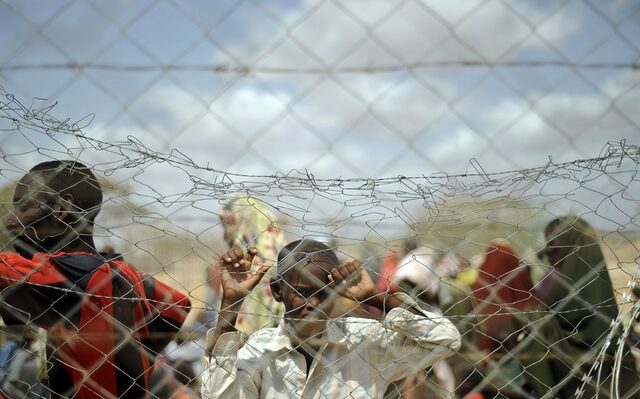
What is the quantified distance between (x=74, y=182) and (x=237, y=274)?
18.3 inches

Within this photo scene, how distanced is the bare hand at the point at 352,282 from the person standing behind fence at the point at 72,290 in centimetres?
41

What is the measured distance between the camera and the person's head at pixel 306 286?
2107 mm

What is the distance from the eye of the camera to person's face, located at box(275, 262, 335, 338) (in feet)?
6.91

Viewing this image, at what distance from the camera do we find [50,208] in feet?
6.56

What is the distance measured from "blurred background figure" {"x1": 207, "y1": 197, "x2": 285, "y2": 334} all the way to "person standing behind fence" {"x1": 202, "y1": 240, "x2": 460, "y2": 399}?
0.25 feet

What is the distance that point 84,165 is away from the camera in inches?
78.9

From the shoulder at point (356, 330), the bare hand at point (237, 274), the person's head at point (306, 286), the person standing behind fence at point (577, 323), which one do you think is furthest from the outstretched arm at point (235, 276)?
the person standing behind fence at point (577, 323)

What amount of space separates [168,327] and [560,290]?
1.29 meters

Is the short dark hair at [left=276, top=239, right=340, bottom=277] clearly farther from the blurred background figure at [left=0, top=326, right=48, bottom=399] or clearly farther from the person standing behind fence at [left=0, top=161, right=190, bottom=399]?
the blurred background figure at [left=0, top=326, right=48, bottom=399]

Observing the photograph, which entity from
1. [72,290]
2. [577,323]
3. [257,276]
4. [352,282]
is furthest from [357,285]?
[577,323]

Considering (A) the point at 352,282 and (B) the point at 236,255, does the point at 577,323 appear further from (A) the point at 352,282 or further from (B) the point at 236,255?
(B) the point at 236,255

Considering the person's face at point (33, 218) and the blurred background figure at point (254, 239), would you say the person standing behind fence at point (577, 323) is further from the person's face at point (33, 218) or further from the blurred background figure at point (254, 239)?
the person's face at point (33, 218)

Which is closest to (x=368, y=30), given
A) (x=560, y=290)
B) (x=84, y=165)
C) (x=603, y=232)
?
(x=84, y=165)

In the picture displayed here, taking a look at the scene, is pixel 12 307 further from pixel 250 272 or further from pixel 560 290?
pixel 560 290
